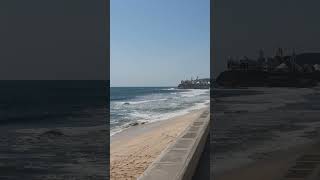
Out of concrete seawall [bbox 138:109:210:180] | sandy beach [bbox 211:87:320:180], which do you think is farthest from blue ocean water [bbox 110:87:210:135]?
concrete seawall [bbox 138:109:210:180]

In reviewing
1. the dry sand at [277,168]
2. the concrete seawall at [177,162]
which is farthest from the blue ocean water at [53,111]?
the dry sand at [277,168]

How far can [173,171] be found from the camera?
793cm

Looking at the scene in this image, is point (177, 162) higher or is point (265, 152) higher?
point (177, 162)

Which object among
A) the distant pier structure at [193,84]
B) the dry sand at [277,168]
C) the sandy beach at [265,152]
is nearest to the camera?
the dry sand at [277,168]

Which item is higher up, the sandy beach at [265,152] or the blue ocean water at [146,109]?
the sandy beach at [265,152]

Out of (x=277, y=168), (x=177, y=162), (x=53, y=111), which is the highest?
(x=177, y=162)

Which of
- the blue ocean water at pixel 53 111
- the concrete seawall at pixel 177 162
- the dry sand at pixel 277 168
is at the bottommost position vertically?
the blue ocean water at pixel 53 111

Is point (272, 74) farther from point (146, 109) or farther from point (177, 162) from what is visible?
point (177, 162)

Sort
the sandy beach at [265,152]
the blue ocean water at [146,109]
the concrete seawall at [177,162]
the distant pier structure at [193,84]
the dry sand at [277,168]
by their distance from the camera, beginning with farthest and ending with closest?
the distant pier structure at [193,84] < the blue ocean water at [146,109] < the sandy beach at [265,152] < the dry sand at [277,168] < the concrete seawall at [177,162]

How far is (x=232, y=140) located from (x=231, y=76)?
5467 cm

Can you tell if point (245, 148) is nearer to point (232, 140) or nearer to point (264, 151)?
point (264, 151)

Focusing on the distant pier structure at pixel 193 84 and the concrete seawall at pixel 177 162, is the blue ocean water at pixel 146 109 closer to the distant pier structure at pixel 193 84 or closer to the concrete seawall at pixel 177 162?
the concrete seawall at pixel 177 162

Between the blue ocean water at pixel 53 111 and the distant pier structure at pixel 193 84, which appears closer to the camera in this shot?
the blue ocean water at pixel 53 111

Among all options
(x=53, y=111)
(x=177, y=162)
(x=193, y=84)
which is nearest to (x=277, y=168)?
(x=177, y=162)
